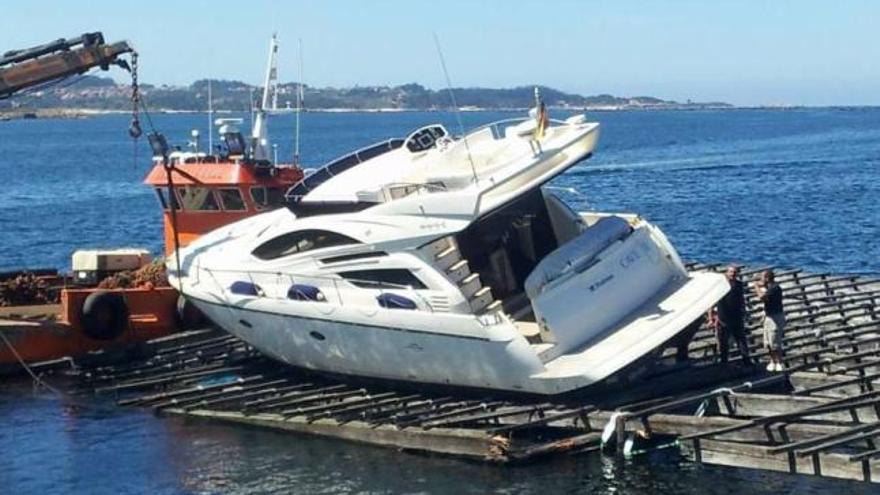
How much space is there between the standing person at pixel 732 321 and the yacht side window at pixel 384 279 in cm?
480

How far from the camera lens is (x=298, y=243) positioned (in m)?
24.9

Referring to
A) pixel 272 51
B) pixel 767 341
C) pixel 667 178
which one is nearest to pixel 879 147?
pixel 667 178

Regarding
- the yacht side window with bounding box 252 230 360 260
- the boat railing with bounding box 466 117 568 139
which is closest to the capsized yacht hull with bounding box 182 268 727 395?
the yacht side window with bounding box 252 230 360 260

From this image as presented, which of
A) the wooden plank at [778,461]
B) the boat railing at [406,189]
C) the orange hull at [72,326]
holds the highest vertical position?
the boat railing at [406,189]

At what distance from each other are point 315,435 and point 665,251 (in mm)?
6605

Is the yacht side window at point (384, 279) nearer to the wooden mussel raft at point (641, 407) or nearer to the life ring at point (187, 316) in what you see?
the wooden mussel raft at point (641, 407)

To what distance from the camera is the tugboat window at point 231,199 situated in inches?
1270

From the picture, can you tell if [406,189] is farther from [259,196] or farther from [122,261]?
[122,261]

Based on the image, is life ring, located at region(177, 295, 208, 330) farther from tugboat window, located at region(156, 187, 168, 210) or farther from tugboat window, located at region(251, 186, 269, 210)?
tugboat window, located at region(156, 187, 168, 210)

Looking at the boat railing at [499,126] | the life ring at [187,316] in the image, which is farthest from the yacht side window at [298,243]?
the life ring at [187,316]

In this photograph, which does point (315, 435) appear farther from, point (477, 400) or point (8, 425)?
point (8, 425)

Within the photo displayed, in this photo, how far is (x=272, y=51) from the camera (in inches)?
1350

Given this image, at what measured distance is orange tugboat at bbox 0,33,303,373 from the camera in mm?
29406

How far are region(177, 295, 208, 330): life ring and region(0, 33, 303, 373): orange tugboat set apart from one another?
0.09 feet
